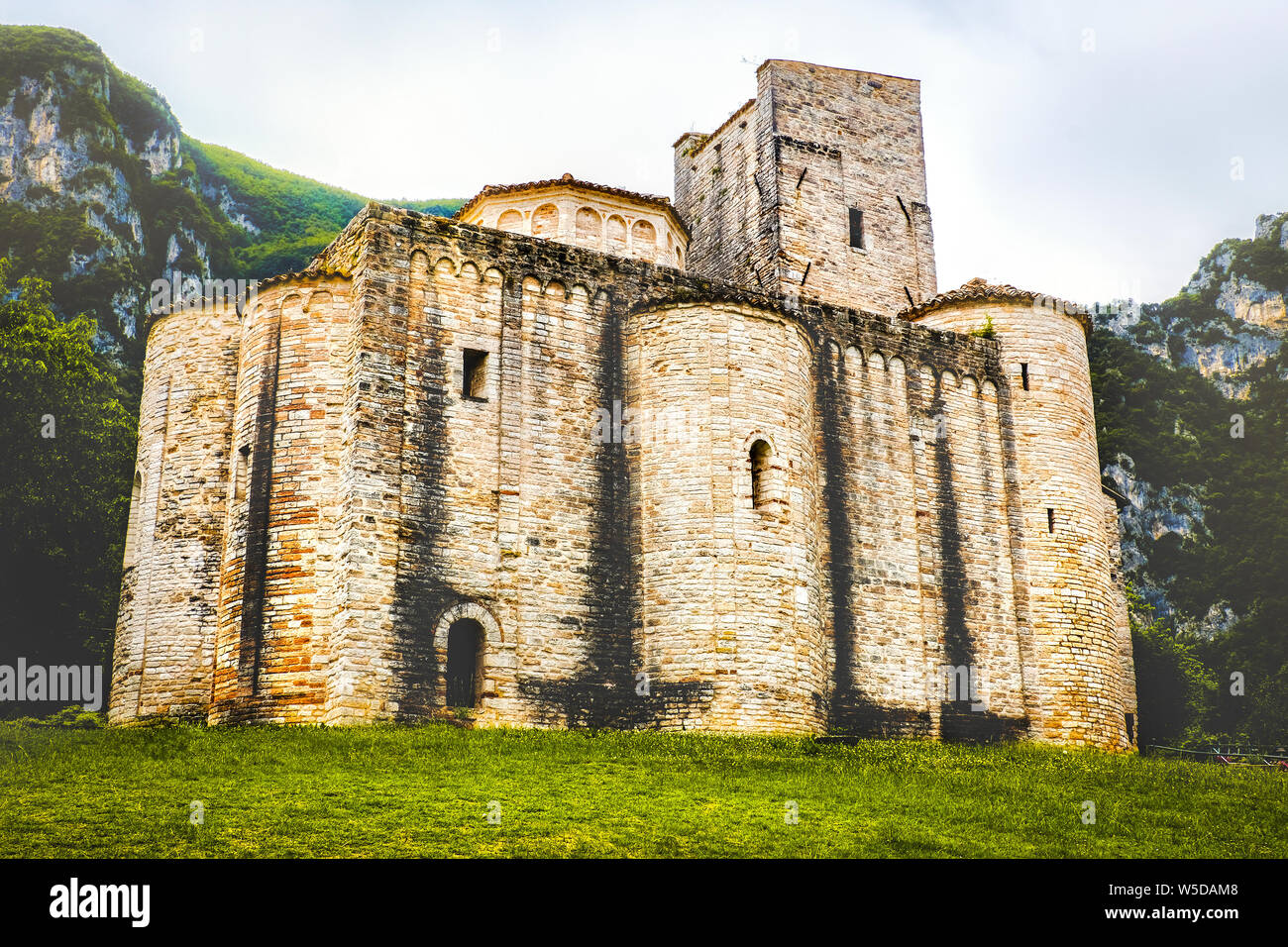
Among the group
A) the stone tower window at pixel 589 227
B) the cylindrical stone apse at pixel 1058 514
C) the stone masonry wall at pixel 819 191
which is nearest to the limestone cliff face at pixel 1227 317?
the stone masonry wall at pixel 819 191

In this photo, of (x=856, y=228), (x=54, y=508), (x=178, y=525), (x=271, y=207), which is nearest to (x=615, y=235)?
(x=856, y=228)

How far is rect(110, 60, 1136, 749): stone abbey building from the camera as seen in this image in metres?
22.2

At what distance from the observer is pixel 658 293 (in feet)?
85.7

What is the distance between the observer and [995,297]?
30.2m

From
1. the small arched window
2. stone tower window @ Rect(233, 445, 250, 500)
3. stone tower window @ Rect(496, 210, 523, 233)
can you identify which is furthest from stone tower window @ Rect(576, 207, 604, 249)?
stone tower window @ Rect(233, 445, 250, 500)

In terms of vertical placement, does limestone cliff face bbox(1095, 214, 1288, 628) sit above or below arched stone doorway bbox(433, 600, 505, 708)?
above

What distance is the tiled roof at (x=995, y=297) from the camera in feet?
98.5

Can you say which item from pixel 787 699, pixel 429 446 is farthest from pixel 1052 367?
pixel 429 446

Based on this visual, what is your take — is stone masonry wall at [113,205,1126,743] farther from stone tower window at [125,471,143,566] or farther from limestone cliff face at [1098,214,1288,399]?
limestone cliff face at [1098,214,1288,399]

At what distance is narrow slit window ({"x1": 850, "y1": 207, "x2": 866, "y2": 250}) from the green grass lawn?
17.3 meters
